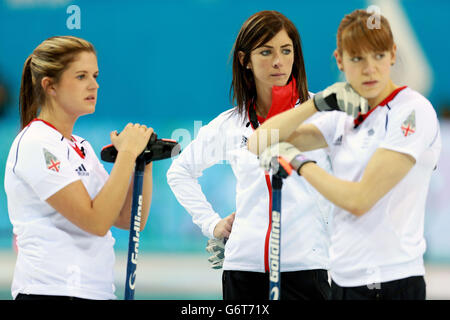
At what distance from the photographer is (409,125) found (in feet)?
6.93

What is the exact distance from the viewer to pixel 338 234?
224 centimetres

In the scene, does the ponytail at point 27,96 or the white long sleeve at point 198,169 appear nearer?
the ponytail at point 27,96

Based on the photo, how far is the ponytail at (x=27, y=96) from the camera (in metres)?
2.65

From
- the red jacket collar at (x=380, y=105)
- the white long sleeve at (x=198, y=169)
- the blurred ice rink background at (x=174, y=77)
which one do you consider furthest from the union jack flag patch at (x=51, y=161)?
the blurred ice rink background at (x=174, y=77)

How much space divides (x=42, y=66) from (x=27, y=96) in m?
0.15

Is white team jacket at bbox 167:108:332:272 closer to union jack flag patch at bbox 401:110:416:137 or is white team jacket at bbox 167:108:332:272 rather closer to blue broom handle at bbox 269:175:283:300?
blue broom handle at bbox 269:175:283:300

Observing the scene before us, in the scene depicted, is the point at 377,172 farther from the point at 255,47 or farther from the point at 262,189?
the point at 255,47

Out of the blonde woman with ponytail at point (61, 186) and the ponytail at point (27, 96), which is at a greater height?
the ponytail at point (27, 96)

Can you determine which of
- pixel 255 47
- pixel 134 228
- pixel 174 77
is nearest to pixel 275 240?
pixel 134 228

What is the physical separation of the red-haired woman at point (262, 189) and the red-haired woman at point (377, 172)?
0.64 meters

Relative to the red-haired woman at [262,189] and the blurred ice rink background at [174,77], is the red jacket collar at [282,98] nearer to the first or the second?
the red-haired woman at [262,189]

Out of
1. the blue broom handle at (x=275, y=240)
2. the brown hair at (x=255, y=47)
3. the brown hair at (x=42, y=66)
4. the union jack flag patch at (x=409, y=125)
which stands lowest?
the blue broom handle at (x=275, y=240)

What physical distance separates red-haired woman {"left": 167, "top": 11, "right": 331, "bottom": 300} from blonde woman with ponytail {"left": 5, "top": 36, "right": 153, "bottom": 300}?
0.62m
